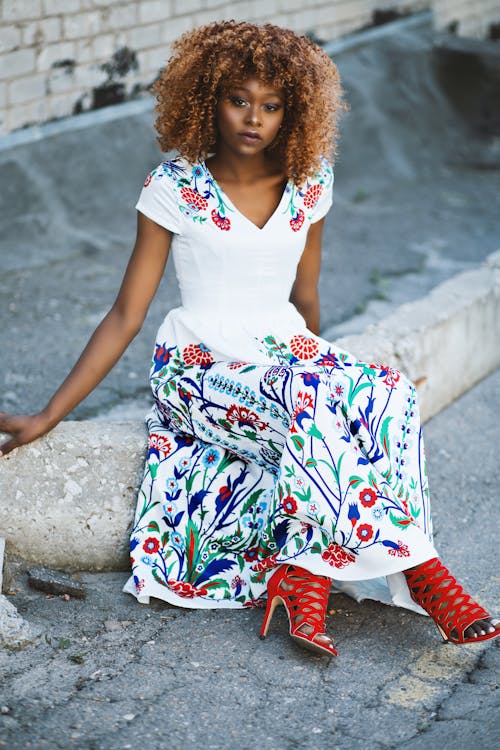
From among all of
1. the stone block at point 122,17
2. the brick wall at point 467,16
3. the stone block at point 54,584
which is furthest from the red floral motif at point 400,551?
the brick wall at point 467,16

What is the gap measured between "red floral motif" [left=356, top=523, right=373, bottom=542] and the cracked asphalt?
0.35 meters

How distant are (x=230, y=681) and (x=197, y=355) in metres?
0.97

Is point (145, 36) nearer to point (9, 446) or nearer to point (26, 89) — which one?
point (26, 89)

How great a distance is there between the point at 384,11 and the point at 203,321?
288 inches

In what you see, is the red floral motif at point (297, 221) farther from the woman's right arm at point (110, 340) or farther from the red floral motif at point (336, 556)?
the red floral motif at point (336, 556)

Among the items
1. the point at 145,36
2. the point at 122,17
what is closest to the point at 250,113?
the point at 122,17

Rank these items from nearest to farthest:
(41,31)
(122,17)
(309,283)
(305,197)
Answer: (305,197)
(309,283)
(41,31)
(122,17)

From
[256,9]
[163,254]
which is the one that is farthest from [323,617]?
[256,9]

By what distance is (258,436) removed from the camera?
286cm

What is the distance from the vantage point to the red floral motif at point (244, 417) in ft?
9.28

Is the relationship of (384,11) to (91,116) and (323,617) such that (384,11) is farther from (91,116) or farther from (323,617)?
(323,617)

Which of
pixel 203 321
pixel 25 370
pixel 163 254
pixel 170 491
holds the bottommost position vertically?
pixel 25 370

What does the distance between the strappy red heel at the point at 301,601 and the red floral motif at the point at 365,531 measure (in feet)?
0.68

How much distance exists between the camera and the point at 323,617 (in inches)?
107
